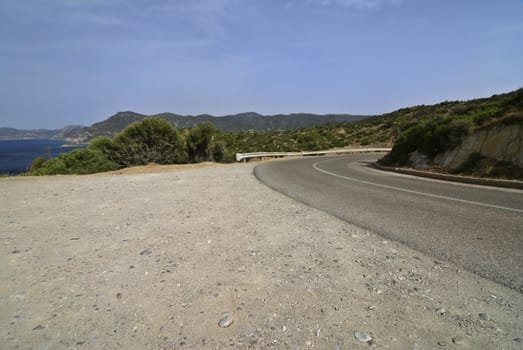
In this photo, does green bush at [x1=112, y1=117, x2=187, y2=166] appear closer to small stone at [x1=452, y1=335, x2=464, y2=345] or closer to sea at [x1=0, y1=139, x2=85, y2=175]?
sea at [x1=0, y1=139, x2=85, y2=175]

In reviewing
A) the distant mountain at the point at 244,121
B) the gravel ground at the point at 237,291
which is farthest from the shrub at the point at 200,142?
the distant mountain at the point at 244,121

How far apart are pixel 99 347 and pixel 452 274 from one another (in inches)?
152

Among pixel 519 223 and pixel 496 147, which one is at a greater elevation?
pixel 496 147

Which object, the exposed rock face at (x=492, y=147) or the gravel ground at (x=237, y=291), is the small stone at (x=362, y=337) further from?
the exposed rock face at (x=492, y=147)

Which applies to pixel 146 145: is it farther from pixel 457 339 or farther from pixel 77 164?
pixel 457 339

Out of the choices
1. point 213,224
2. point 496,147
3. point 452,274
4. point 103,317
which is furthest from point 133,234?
point 496,147

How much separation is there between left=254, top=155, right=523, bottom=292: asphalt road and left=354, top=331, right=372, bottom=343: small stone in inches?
80.3

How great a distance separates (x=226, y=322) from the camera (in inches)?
103

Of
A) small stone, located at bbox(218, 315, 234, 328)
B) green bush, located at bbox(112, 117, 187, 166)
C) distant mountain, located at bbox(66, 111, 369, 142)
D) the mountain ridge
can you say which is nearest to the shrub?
green bush, located at bbox(112, 117, 187, 166)

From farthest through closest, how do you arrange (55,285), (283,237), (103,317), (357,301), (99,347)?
(283,237) < (55,285) < (357,301) < (103,317) < (99,347)

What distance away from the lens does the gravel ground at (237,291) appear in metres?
2.42

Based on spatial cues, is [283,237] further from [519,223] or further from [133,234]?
[519,223]

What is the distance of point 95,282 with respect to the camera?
3412mm

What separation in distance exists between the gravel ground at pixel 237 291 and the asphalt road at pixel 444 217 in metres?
0.47
